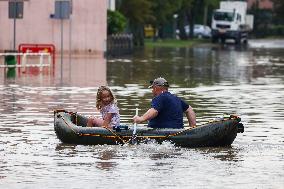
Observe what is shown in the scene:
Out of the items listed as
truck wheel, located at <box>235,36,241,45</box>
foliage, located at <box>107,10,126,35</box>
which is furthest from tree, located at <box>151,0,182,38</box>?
foliage, located at <box>107,10,126,35</box>

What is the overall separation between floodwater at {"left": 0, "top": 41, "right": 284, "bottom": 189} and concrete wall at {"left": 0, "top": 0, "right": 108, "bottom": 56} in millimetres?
24705

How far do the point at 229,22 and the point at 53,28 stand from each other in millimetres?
44511

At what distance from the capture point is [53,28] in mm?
68375

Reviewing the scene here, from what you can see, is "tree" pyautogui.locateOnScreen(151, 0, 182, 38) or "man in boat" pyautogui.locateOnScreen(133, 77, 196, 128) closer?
"man in boat" pyautogui.locateOnScreen(133, 77, 196, 128)

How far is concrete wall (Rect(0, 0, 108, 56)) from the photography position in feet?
224

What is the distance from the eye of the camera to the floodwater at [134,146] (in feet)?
51.5

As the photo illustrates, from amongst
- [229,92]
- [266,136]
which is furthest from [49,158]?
[229,92]

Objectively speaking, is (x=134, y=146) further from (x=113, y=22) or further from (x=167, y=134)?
(x=113, y=22)

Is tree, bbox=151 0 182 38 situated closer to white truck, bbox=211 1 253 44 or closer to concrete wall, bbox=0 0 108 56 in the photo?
white truck, bbox=211 1 253 44

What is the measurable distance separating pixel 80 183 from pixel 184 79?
2778 cm

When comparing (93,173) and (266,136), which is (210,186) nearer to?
(93,173)

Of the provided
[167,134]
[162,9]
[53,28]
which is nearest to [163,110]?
[167,134]

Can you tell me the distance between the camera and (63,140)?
2016cm

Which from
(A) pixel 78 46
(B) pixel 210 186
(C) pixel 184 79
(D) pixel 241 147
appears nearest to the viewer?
(B) pixel 210 186
